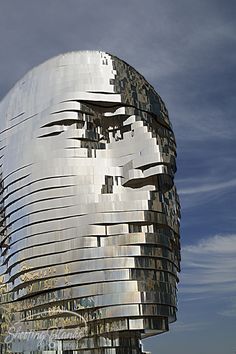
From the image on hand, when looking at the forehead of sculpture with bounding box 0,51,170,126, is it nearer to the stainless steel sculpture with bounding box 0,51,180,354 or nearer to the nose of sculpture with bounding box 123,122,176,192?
the stainless steel sculpture with bounding box 0,51,180,354

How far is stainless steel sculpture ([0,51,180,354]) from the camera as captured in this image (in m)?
29.8

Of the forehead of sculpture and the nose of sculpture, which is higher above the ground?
the forehead of sculpture

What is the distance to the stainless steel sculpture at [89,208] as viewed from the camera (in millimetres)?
29828

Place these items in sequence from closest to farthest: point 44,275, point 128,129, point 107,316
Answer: point 107,316 → point 44,275 → point 128,129

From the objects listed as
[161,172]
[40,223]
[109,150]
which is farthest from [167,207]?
[40,223]

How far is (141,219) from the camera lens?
30547mm

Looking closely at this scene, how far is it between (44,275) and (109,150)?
751cm

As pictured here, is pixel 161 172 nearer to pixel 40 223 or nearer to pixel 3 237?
pixel 40 223

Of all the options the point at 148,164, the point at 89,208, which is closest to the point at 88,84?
the point at 148,164

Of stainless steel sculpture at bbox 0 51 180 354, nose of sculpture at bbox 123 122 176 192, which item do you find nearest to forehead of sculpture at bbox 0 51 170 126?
stainless steel sculpture at bbox 0 51 180 354

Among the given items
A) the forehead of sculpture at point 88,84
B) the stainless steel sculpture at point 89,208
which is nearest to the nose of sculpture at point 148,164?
the stainless steel sculpture at point 89,208

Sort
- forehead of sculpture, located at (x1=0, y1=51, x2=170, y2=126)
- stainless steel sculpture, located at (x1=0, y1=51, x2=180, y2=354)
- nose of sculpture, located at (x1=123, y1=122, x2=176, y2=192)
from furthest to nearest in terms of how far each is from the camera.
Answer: forehead of sculpture, located at (x1=0, y1=51, x2=170, y2=126) → nose of sculpture, located at (x1=123, y1=122, x2=176, y2=192) → stainless steel sculpture, located at (x1=0, y1=51, x2=180, y2=354)

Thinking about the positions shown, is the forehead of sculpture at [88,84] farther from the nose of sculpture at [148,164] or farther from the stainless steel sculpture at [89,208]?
the nose of sculpture at [148,164]

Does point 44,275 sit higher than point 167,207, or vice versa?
point 167,207
